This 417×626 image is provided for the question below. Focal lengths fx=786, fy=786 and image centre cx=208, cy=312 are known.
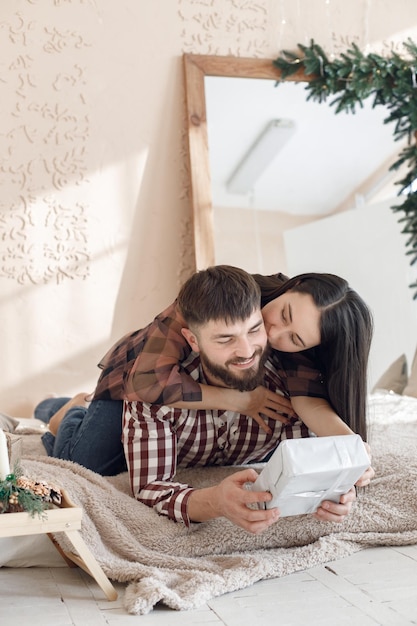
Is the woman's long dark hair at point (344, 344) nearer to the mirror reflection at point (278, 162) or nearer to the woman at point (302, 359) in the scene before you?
the woman at point (302, 359)

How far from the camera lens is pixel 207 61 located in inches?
147

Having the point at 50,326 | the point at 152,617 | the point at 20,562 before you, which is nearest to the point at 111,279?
the point at 50,326

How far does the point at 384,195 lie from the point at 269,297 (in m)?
2.07

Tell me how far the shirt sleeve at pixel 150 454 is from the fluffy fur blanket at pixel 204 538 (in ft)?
0.14

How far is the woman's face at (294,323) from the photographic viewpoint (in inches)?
74.5

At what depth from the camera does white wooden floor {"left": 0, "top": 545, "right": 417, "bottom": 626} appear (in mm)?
1353

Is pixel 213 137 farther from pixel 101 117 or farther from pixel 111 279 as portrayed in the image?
pixel 111 279

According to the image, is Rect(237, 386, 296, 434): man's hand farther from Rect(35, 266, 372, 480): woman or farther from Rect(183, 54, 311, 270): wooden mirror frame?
Rect(183, 54, 311, 270): wooden mirror frame

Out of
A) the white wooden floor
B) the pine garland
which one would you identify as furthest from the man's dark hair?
the pine garland

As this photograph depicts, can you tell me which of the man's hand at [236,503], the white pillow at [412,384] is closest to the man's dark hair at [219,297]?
the man's hand at [236,503]

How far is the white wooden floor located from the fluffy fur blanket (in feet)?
0.10

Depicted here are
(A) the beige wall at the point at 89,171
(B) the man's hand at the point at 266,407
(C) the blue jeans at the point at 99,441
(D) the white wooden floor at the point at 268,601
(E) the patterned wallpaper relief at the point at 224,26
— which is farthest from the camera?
(E) the patterned wallpaper relief at the point at 224,26

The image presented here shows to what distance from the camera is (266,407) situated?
2027 millimetres

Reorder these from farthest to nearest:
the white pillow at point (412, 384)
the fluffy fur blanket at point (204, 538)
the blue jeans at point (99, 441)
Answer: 1. the white pillow at point (412, 384)
2. the blue jeans at point (99, 441)
3. the fluffy fur blanket at point (204, 538)
